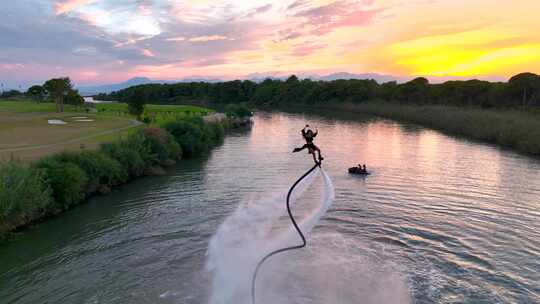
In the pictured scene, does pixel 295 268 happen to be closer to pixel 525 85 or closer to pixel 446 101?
pixel 525 85

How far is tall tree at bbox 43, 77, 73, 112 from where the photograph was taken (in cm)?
7844

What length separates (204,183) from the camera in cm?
3042

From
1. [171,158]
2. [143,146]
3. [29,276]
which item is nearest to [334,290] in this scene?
[29,276]

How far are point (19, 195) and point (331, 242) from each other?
646 inches

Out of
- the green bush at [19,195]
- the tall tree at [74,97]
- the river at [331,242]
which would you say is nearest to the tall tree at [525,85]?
the river at [331,242]

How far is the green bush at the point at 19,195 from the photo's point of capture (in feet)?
61.1

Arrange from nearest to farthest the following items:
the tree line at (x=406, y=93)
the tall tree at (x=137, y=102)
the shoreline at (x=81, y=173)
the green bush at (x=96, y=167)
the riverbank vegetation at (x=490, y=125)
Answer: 1. the shoreline at (x=81, y=173)
2. the green bush at (x=96, y=167)
3. the riverbank vegetation at (x=490, y=125)
4. the tall tree at (x=137, y=102)
5. the tree line at (x=406, y=93)

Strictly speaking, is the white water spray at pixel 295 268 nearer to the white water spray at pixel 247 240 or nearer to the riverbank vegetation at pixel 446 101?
the white water spray at pixel 247 240

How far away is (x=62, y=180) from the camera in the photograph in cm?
2322

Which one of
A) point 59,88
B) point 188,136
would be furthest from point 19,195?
point 59,88

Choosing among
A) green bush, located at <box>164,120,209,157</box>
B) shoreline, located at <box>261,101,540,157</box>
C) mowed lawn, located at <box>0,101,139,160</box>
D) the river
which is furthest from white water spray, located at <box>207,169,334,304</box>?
shoreline, located at <box>261,101,540,157</box>

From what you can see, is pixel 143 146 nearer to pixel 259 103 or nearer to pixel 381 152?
pixel 381 152

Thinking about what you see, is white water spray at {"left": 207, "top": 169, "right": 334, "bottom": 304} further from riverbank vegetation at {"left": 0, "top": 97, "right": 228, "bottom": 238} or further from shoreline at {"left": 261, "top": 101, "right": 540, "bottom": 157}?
shoreline at {"left": 261, "top": 101, "right": 540, "bottom": 157}

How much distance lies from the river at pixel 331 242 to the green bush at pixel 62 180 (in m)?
1.20
